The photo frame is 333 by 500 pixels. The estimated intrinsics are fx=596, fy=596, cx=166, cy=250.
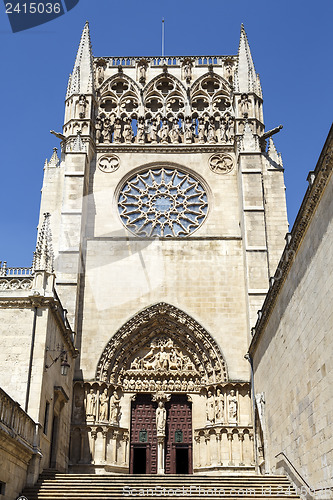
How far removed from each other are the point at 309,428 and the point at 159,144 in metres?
12.8

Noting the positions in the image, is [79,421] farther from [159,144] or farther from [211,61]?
[211,61]

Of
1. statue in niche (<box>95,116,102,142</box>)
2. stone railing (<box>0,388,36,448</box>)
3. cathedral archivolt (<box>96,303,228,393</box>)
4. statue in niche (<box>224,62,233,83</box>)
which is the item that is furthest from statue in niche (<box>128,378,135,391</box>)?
statue in niche (<box>224,62,233,83</box>)

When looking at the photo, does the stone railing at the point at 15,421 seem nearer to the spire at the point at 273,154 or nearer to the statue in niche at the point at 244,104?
the spire at the point at 273,154

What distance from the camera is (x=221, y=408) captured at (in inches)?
658

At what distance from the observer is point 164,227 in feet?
64.0

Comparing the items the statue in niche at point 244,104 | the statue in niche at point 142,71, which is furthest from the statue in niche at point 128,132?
the statue in niche at point 244,104

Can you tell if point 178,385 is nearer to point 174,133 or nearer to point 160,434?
point 160,434

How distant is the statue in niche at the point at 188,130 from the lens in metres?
20.7

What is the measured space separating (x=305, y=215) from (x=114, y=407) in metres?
9.50

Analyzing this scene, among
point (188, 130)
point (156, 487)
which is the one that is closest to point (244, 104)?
point (188, 130)

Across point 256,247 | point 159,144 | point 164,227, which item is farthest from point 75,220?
point 256,247

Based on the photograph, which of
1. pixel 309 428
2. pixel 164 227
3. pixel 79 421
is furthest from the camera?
pixel 164 227

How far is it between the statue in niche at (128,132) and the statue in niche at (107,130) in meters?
0.56

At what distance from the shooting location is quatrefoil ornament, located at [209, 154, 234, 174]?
794 inches
